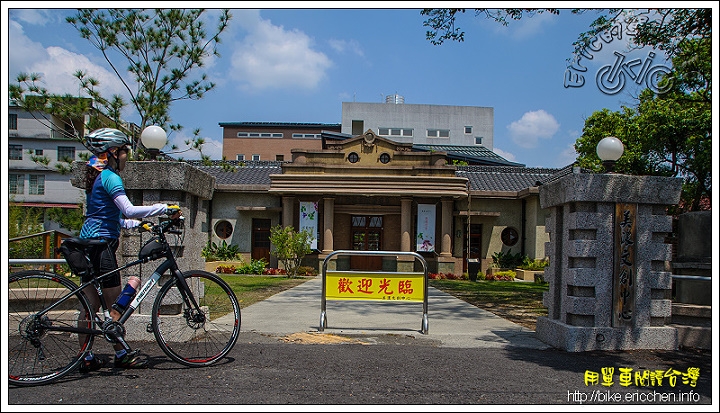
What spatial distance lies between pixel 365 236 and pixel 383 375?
21.7m

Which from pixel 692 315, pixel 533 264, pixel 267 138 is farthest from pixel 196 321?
pixel 267 138

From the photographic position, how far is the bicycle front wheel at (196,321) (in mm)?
4923

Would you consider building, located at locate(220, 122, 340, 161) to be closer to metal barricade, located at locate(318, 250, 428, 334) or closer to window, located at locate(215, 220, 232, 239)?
window, located at locate(215, 220, 232, 239)

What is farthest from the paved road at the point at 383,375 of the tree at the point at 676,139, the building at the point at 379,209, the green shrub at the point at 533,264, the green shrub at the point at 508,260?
the green shrub at the point at 508,260

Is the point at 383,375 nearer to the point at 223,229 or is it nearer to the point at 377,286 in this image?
the point at 377,286

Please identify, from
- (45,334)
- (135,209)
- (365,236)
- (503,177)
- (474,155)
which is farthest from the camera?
(474,155)

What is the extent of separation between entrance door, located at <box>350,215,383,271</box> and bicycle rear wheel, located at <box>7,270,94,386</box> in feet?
70.9

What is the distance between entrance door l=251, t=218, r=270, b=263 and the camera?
2600cm

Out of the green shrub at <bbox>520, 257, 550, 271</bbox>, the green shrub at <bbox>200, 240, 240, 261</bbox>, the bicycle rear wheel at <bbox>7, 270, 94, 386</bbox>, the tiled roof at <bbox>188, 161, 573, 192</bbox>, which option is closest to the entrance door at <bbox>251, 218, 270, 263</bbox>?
the green shrub at <bbox>200, 240, 240, 261</bbox>

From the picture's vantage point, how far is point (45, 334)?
454 centimetres

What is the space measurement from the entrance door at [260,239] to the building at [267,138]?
33184 mm

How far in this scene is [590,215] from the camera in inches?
242

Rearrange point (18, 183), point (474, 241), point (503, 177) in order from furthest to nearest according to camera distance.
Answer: point (18, 183) < point (503, 177) < point (474, 241)

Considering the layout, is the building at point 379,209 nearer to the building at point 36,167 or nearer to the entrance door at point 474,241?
the entrance door at point 474,241
